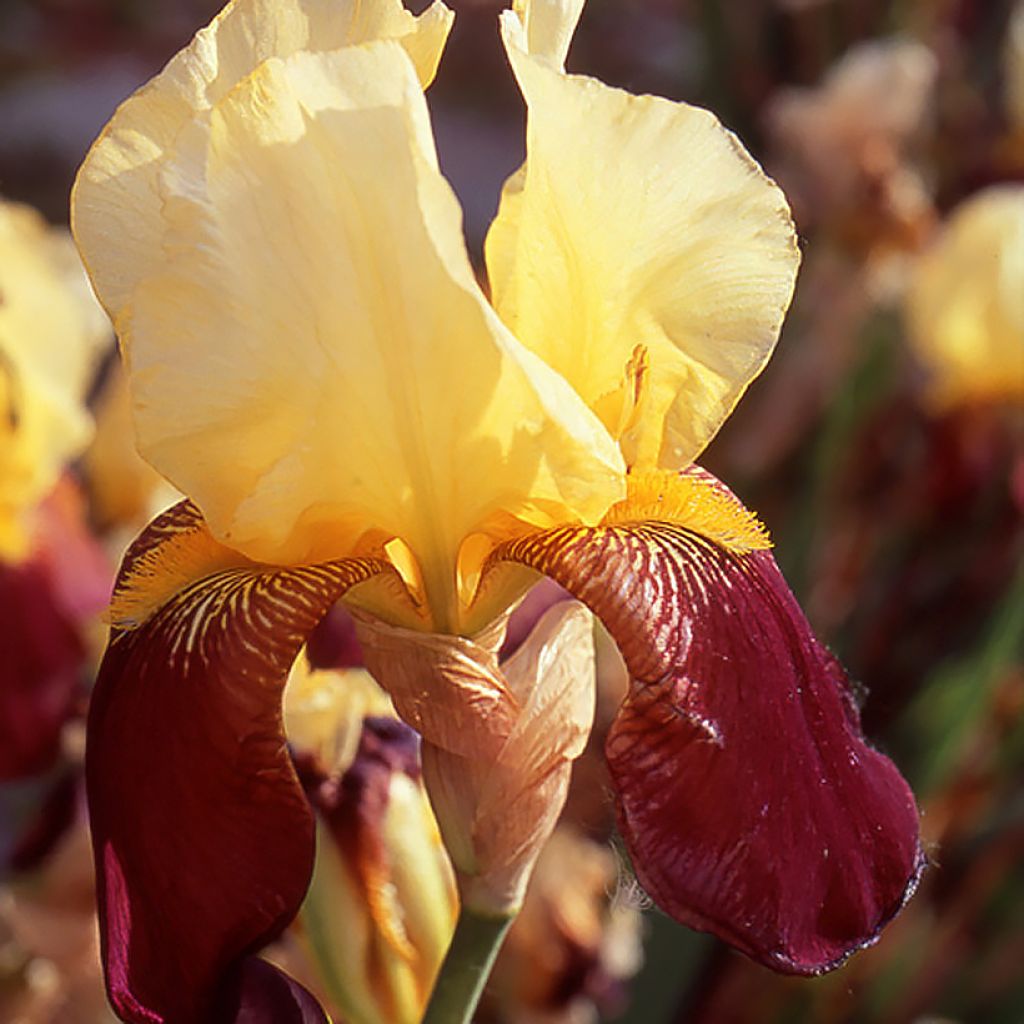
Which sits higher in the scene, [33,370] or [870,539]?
[33,370]

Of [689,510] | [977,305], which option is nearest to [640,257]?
[689,510]

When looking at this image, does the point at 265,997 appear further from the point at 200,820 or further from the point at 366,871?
the point at 366,871

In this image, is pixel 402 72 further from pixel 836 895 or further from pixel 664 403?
pixel 836 895

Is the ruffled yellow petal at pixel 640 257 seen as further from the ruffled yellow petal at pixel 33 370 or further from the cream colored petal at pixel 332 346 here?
the ruffled yellow petal at pixel 33 370

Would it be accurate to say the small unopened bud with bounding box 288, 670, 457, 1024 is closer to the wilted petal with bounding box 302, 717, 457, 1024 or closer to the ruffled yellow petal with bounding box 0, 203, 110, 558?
the wilted petal with bounding box 302, 717, 457, 1024

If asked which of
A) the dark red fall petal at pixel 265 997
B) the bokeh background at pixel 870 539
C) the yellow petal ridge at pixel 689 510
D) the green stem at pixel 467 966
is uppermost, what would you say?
the yellow petal ridge at pixel 689 510

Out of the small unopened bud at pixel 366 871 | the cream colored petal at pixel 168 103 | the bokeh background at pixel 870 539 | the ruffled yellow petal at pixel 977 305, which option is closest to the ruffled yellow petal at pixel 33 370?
the bokeh background at pixel 870 539
